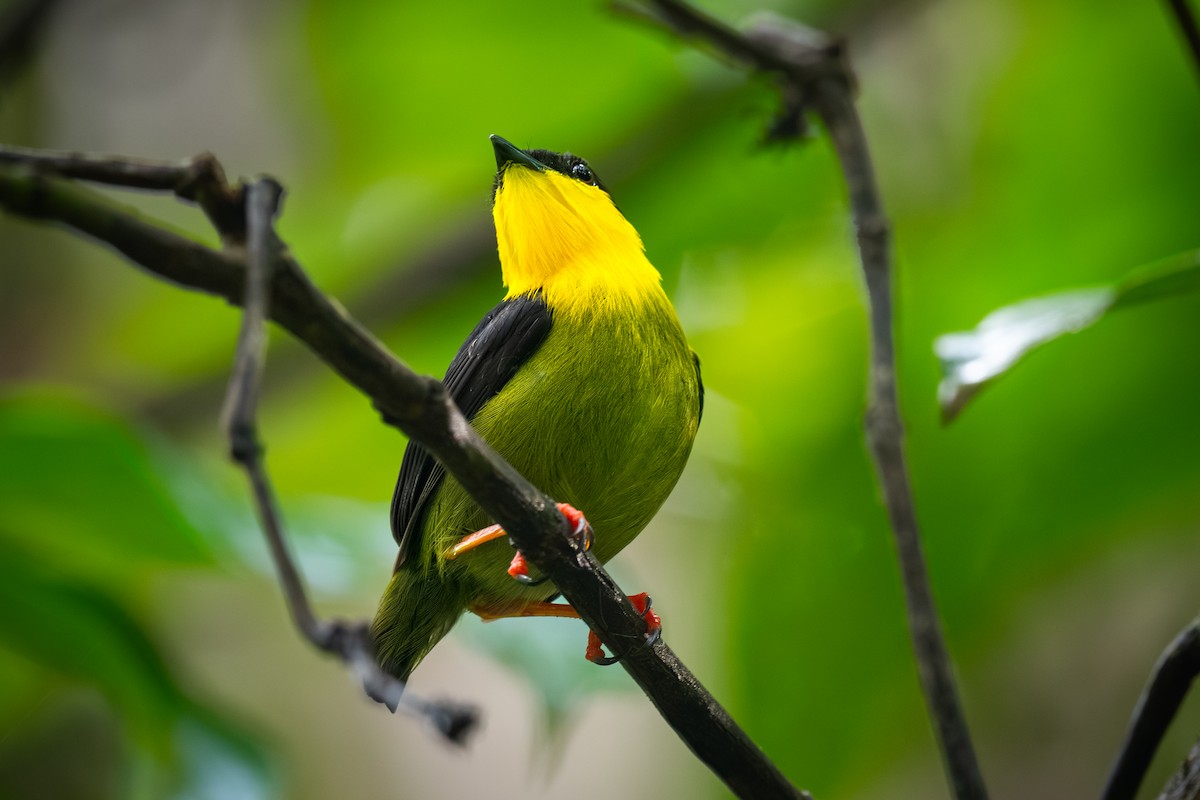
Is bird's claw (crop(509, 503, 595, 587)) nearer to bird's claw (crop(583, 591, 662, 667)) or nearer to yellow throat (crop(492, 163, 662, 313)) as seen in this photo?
bird's claw (crop(583, 591, 662, 667))

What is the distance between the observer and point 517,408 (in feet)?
7.43

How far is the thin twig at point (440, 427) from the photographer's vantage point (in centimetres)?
99

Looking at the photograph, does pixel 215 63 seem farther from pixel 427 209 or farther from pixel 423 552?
pixel 423 552

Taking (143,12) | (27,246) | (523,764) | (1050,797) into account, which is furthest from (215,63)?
(1050,797)

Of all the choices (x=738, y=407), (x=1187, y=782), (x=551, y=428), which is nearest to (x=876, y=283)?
(x=551, y=428)

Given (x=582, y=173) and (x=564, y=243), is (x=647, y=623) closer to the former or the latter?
(x=564, y=243)

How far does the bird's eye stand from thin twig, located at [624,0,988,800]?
42 cm

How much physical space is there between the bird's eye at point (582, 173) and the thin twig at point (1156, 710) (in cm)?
177

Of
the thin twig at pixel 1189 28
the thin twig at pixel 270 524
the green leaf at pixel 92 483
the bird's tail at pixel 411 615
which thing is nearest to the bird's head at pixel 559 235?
the bird's tail at pixel 411 615

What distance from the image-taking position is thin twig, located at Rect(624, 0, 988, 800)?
1.96 m

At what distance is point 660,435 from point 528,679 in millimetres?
710

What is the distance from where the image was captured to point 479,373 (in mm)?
2352

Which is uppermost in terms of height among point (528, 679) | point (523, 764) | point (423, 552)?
point (423, 552)

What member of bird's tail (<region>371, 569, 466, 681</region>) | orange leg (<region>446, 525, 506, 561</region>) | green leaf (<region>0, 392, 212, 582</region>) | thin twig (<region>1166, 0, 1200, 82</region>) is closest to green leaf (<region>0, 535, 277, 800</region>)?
green leaf (<region>0, 392, 212, 582</region>)
